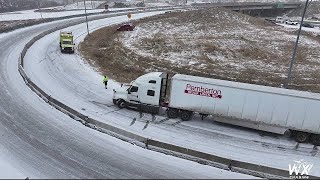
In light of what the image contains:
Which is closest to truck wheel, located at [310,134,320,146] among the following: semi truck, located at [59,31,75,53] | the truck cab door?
the truck cab door

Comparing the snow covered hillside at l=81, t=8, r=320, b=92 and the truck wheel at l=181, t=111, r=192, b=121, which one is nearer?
the truck wheel at l=181, t=111, r=192, b=121

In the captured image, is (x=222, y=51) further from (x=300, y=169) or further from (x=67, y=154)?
(x=67, y=154)

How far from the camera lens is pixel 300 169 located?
21.0 meters

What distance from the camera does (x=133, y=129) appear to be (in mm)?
25438

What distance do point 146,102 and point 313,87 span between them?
21.1m

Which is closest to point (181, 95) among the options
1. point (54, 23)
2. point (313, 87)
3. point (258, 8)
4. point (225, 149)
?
point (225, 149)

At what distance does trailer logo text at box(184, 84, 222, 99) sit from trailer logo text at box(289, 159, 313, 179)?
7.12m

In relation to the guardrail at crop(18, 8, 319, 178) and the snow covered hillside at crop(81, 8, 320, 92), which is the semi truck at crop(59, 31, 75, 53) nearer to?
the snow covered hillside at crop(81, 8, 320, 92)

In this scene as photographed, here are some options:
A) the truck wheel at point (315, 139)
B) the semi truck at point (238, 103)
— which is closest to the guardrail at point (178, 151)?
the semi truck at point (238, 103)

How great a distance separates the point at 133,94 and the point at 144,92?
3.82 ft

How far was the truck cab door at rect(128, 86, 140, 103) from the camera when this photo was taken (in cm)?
Answer: 2826

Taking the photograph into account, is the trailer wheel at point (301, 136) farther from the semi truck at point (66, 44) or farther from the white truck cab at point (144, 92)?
the semi truck at point (66, 44)

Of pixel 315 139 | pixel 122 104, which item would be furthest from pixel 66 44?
pixel 315 139

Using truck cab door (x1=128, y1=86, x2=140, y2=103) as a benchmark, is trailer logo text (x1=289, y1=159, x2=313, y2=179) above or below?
below
